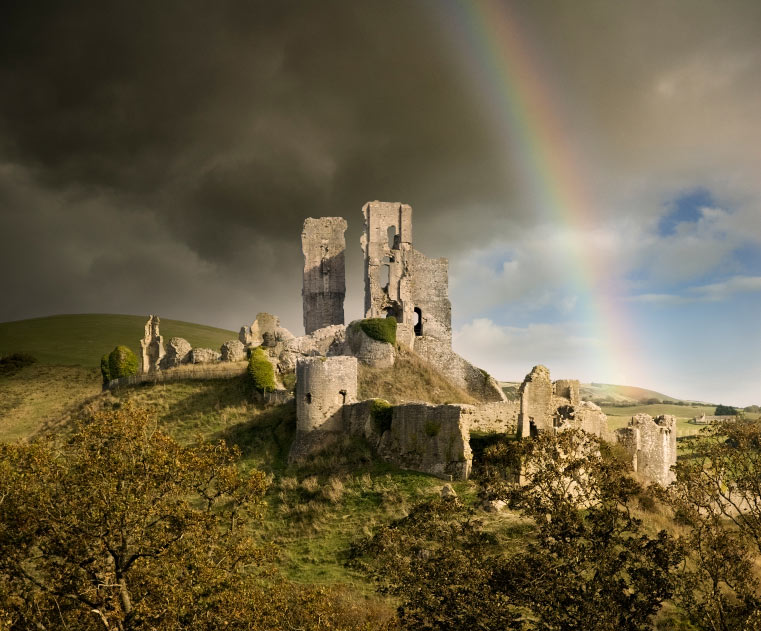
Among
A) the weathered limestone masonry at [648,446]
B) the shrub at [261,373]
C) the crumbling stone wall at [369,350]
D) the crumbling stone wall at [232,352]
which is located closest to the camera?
the weathered limestone masonry at [648,446]

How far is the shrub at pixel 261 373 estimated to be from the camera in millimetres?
41562

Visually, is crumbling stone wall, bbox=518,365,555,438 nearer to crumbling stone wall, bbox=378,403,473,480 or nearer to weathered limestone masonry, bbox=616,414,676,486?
crumbling stone wall, bbox=378,403,473,480

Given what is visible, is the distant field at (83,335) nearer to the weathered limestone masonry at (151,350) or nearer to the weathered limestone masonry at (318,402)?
the weathered limestone masonry at (151,350)

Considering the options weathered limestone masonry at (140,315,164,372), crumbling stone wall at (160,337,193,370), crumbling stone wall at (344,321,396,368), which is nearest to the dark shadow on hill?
crumbling stone wall at (160,337,193,370)

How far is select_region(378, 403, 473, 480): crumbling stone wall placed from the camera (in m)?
26.8

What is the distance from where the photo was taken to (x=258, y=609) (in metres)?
14.9

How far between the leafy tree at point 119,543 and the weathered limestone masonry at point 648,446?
2000 centimetres

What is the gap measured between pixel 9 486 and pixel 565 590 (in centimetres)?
1116

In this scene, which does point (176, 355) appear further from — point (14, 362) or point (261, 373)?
point (14, 362)

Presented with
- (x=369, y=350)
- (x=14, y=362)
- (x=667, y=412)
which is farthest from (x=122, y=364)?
(x=667, y=412)

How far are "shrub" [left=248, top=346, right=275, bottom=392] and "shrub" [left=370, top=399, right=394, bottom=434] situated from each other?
11529mm

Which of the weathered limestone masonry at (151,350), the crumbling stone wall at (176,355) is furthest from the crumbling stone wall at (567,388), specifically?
the weathered limestone masonry at (151,350)

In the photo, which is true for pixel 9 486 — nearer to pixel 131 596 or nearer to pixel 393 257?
pixel 131 596

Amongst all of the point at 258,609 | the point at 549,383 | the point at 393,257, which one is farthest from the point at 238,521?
the point at 393,257
